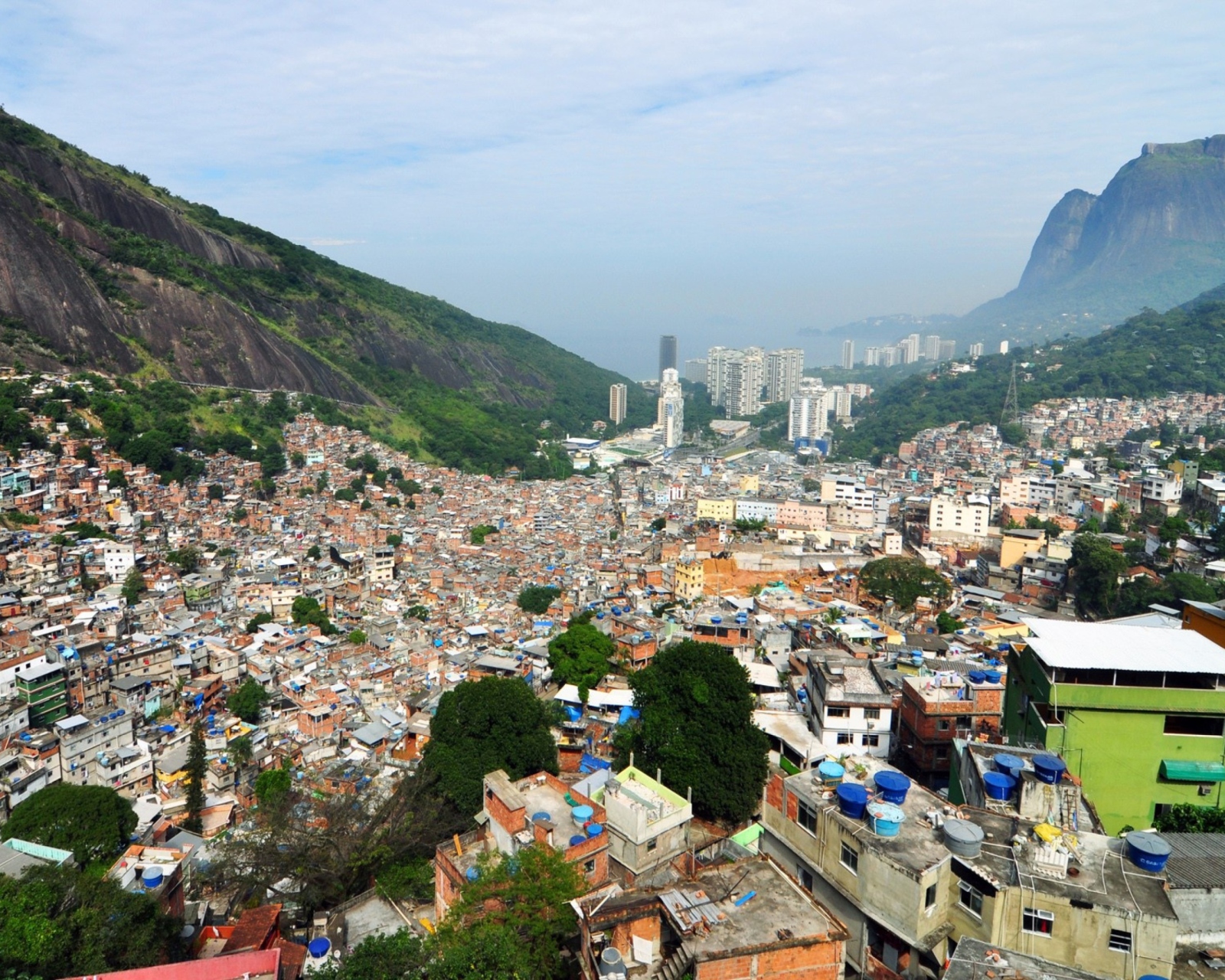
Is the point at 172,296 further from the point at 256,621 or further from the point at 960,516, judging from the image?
the point at 960,516

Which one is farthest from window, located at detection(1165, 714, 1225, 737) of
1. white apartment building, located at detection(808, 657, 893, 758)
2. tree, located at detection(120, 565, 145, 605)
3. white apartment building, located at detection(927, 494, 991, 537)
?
white apartment building, located at detection(927, 494, 991, 537)

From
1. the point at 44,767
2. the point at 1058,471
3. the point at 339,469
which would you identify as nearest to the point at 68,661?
the point at 44,767

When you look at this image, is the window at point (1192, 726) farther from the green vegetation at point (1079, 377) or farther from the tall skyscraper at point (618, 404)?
the tall skyscraper at point (618, 404)

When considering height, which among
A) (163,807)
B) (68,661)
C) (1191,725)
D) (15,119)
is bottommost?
(163,807)

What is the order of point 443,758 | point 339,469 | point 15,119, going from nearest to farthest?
point 443,758, point 339,469, point 15,119

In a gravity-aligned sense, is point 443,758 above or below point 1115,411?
below

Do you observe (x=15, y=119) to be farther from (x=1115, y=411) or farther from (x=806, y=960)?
(x=1115, y=411)
